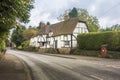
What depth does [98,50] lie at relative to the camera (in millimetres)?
44219

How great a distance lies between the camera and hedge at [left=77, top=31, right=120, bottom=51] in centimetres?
3919

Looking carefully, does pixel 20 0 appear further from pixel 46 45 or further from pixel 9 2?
pixel 46 45

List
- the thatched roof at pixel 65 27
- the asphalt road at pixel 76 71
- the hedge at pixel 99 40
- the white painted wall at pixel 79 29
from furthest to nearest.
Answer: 1. the thatched roof at pixel 65 27
2. the white painted wall at pixel 79 29
3. the hedge at pixel 99 40
4. the asphalt road at pixel 76 71

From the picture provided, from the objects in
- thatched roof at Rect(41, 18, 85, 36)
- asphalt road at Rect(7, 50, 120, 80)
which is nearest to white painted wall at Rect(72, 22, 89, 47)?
thatched roof at Rect(41, 18, 85, 36)

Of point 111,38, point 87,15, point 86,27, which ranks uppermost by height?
point 87,15

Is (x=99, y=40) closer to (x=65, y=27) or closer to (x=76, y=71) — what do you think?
(x=76, y=71)

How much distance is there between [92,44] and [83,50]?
147 inches

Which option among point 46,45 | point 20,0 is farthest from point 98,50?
point 46,45

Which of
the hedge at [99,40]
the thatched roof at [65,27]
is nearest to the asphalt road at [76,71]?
the hedge at [99,40]

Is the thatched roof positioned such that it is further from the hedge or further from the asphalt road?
the asphalt road

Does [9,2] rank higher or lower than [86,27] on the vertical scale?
lower

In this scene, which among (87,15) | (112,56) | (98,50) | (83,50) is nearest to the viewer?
(112,56)

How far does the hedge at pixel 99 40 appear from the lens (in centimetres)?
3919

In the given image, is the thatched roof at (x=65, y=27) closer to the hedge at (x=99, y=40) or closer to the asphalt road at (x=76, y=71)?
the hedge at (x=99, y=40)
